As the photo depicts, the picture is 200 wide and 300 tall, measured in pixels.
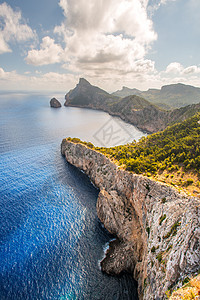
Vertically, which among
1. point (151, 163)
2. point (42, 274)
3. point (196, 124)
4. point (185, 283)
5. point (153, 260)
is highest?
point (196, 124)

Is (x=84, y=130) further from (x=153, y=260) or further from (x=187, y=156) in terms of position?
(x=153, y=260)

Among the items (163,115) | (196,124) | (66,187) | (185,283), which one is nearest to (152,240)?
(185,283)

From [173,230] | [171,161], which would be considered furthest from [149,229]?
[171,161]

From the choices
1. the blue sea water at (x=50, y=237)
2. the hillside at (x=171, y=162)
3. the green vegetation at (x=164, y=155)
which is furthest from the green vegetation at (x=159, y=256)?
the green vegetation at (x=164, y=155)

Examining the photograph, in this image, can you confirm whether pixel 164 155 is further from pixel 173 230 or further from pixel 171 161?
pixel 173 230

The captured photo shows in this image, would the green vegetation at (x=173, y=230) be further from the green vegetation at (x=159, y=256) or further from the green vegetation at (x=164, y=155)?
the green vegetation at (x=164, y=155)
